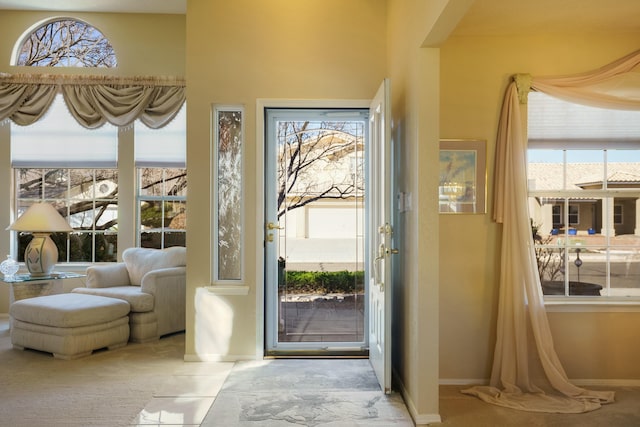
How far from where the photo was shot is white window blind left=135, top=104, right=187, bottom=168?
5672 mm

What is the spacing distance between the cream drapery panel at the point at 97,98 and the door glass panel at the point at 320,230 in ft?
6.44

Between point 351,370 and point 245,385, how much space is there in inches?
33.0

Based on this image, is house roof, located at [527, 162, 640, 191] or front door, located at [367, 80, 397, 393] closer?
front door, located at [367, 80, 397, 393]

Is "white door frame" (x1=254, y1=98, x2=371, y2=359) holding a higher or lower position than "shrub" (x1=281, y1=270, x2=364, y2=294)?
higher

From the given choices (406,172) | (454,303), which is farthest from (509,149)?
(454,303)

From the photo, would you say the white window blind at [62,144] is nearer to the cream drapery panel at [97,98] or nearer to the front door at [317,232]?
the cream drapery panel at [97,98]

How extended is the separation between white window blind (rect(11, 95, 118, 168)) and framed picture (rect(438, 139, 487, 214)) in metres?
3.97

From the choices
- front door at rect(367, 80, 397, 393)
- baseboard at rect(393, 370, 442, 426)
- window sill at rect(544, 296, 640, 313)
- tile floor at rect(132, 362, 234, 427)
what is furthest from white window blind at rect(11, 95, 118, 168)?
window sill at rect(544, 296, 640, 313)

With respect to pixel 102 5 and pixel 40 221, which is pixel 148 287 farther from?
pixel 102 5

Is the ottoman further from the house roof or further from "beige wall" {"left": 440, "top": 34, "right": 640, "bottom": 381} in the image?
the house roof

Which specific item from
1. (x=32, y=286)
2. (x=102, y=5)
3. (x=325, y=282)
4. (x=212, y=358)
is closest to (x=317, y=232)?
(x=325, y=282)

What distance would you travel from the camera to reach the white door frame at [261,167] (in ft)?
13.2

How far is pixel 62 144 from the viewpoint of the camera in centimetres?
573

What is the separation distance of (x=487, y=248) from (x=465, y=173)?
0.57 m
